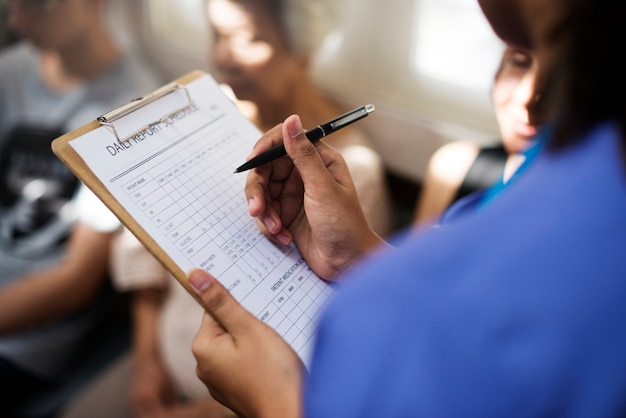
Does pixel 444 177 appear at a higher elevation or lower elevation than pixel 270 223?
lower

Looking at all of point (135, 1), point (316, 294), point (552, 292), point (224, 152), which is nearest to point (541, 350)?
point (552, 292)

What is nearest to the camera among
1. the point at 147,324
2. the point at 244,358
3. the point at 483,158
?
the point at 244,358

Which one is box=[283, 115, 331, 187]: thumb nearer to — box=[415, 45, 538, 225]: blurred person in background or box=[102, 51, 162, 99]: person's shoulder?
box=[415, 45, 538, 225]: blurred person in background

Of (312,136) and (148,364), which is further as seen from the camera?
(148,364)

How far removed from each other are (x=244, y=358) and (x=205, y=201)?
0.16 meters

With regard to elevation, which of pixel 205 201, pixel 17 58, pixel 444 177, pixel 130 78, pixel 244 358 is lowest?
pixel 444 177

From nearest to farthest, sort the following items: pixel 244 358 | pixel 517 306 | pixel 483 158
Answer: pixel 517 306, pixel 244 358, pixel 483 158

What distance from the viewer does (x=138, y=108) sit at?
48 cm

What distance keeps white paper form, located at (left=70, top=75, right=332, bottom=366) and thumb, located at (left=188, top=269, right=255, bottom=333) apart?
1 centimetres

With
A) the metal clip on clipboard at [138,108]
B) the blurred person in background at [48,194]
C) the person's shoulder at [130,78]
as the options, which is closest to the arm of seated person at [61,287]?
the blurred person in background at [48,194]

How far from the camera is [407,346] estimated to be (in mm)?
270

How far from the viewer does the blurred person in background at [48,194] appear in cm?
101

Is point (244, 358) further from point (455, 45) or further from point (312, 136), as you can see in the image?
point (455, 45)

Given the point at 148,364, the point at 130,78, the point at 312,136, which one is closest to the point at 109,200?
the point at 312,136
